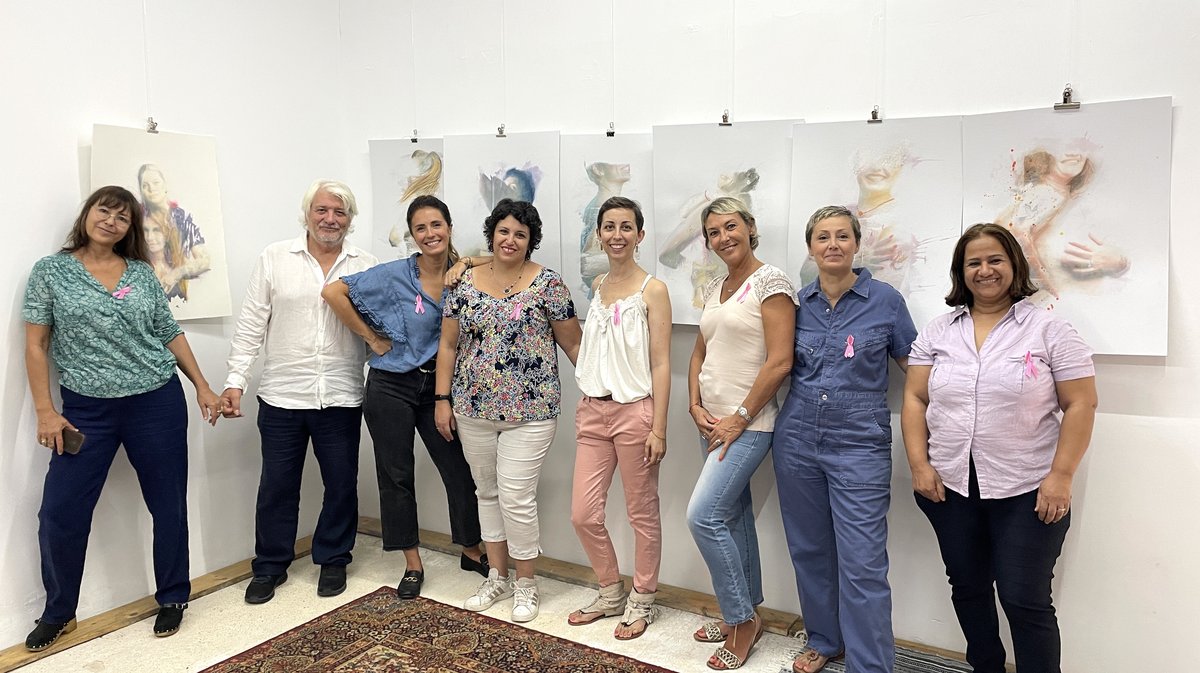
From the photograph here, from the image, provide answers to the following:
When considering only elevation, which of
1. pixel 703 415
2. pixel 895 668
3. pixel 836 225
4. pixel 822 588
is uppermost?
pixel 836 225

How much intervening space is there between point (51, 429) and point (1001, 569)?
10.7 feet

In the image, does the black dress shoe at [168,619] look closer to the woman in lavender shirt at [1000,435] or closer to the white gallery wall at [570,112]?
the white gallery wall at [570,112]

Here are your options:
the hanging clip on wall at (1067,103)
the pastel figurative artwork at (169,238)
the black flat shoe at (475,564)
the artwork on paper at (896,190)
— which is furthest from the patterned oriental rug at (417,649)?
the hanging clip on wall at (1067,103)

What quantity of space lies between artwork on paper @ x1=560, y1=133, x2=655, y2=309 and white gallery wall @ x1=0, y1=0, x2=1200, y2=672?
10 cm

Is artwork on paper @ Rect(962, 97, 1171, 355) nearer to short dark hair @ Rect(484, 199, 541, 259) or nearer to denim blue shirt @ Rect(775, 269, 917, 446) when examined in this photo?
denim blue shirt @ Rect(775, 269, 917, 446)

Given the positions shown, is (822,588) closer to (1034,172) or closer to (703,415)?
(703,415)

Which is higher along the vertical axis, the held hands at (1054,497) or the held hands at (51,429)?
the held hands at (51,429)

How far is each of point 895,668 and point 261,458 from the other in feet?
9.71

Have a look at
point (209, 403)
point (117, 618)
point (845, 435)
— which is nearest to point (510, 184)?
point (209, 403)

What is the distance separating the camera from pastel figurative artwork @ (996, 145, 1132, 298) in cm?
253

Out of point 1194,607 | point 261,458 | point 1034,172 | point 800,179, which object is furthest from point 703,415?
point 261,458

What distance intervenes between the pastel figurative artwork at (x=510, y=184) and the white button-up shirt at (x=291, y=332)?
0.71 meters

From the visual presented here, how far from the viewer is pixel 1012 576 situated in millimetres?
2344

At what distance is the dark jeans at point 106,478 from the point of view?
9.78 feet
